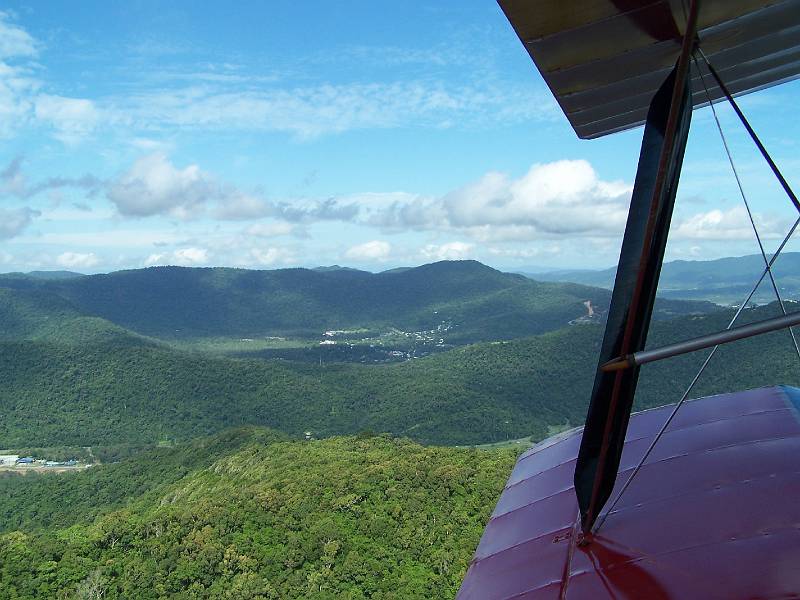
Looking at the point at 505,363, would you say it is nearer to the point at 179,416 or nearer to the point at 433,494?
the point at 179,416

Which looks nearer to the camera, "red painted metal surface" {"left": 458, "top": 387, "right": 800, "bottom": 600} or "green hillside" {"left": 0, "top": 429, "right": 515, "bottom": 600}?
"red painted metal surface" {"left": 458, "top": 387, "right": 800, "bottom": 600}

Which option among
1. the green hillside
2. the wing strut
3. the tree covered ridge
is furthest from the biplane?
the tree covered ridge

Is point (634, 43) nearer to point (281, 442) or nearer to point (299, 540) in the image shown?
point (299, 540)

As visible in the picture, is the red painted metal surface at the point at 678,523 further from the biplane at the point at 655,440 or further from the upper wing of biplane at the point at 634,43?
the upper wing of biplane at the point at 634,43

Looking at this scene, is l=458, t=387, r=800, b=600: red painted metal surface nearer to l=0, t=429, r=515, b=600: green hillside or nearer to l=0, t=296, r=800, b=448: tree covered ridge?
l=0, t=429, r=515, b=600: green hillside

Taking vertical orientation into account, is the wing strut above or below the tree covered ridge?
above

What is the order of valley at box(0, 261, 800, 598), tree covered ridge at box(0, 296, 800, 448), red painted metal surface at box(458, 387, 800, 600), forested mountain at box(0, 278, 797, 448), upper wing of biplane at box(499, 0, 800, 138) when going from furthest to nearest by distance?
forested mountain at box(0, 278, 797, 448)
tree covered ridge at box(0, 296, 800, 448)
valley at box(0, 261, 800, 598)
upper wing of biplane at box(499, 0, 800, 138)
red painted metal surface at box(458, 387, 800, 600)

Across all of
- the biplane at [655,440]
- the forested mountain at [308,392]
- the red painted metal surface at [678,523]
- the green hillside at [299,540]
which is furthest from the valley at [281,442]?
the biplane at [655,440]

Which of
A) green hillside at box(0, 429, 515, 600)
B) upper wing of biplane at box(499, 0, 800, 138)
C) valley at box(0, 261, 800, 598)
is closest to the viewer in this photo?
upper wing of biplane at box(499, 0, 800, 138)
